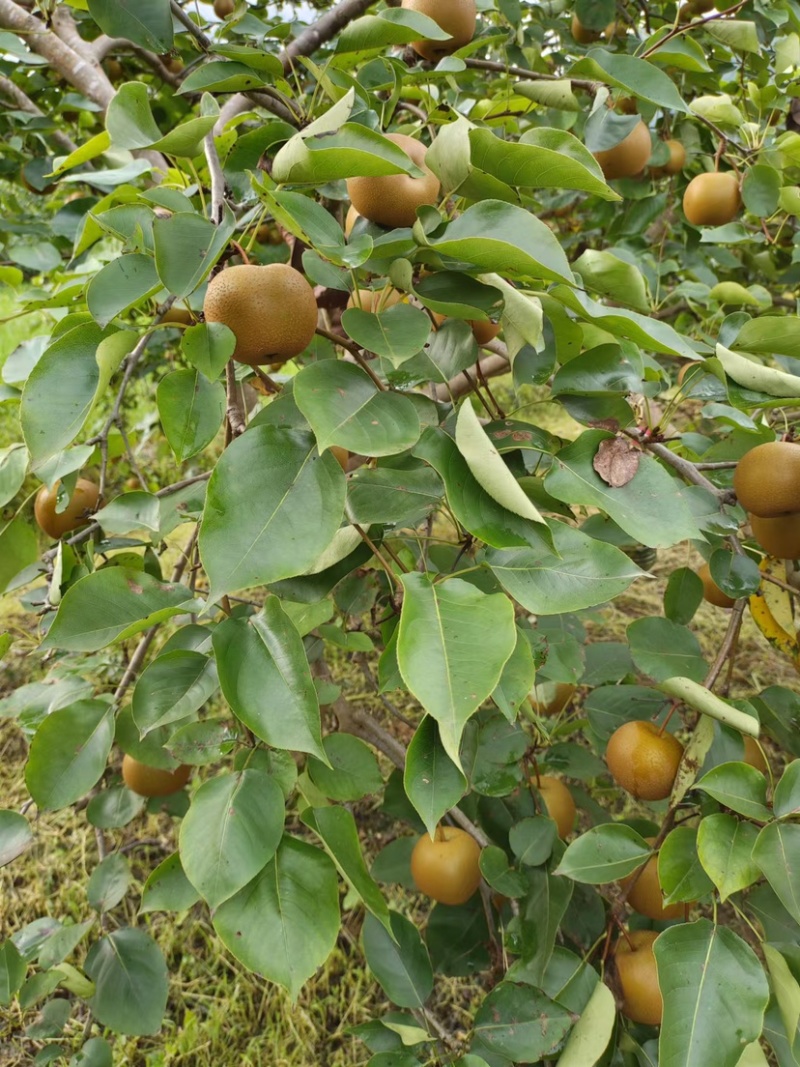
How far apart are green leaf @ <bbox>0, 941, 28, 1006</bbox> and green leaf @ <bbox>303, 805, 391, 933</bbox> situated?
35 centimetres

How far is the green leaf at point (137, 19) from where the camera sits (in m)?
0.54

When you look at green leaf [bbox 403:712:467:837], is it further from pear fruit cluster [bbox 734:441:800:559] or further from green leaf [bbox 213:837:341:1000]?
pear fruit cluster [bbox 734:441:800:559]

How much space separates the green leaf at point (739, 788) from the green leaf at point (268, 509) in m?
0.34

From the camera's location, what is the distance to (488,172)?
0.47 meters

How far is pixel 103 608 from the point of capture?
0.52 metres

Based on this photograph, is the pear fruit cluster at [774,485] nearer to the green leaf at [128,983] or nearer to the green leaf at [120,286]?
the green leaf at [120,286]

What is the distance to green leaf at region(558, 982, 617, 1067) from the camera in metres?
0.54

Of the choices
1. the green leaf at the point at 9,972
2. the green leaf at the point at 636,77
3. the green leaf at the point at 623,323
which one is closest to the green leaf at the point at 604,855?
the green leaf at the point at 623,323

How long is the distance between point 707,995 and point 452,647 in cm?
34

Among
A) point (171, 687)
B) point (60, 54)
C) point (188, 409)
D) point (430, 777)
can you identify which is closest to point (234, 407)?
point (188, 409)

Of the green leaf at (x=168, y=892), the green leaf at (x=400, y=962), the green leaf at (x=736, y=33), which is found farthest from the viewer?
the green leaf at (x=736, y=33)

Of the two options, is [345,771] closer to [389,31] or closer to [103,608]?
[103,608]

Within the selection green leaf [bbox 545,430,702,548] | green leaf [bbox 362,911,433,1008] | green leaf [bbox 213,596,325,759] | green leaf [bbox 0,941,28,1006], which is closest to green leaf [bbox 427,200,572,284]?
green leaf [bbox 545,430,702,548]

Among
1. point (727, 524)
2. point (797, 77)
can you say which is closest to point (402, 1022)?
point (727, 524)
